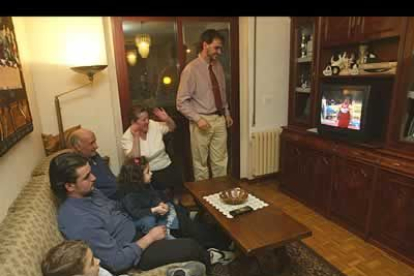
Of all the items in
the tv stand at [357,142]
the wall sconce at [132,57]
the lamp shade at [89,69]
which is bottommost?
the tv stand at [357,142]

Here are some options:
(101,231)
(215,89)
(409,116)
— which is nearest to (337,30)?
(409,116)

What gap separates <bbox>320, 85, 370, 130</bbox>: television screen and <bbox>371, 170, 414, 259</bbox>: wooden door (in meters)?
0.45

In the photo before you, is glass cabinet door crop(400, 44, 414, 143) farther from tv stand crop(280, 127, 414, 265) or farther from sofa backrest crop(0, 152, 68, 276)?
sofa backrest crop(0, 152, 68, 276)

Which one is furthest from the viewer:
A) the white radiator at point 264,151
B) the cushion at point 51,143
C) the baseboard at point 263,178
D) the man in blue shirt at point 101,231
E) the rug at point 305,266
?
the baseboard at point 263,178

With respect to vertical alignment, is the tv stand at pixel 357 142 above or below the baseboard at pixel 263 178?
above

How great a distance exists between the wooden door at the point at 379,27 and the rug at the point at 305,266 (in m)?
1.57

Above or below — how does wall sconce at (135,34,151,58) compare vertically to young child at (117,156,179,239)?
above

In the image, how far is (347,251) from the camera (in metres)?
1.98

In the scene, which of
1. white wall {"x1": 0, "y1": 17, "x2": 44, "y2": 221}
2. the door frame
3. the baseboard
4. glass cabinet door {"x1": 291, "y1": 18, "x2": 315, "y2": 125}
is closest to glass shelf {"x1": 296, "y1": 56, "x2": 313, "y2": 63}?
glass cabinet door {"x1": 291, "y1": 18, "x2": 315, "y2": 125}

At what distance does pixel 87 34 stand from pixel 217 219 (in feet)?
6.05

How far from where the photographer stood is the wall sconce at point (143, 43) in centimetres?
260

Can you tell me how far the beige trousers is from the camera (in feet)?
8.80

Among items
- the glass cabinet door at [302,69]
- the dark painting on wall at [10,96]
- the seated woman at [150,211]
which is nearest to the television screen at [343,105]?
the glass cabinet door at [302,69]

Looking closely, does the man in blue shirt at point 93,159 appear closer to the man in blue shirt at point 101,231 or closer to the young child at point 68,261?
the man in blue shirt at point 101,231
